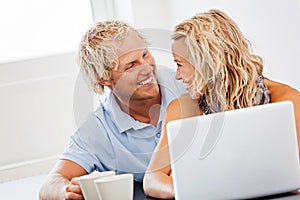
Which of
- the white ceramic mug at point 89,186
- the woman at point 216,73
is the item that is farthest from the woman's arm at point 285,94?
the white ceramic mug at point 89,186

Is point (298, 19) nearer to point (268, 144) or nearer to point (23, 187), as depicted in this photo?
point (268, 144)

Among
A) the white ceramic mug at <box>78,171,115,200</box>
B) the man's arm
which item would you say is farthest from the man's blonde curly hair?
the white ceramic mug at <box>78,171,115,200</box>

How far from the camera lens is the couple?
178cm

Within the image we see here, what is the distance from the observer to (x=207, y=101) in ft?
5.92

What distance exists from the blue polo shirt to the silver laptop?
2.43 ft

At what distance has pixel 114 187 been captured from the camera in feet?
4.69

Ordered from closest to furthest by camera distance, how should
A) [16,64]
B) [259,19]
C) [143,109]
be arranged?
[143,109] → [259,19] → [16,64]

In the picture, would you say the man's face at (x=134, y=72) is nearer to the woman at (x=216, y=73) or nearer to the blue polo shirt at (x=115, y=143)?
the blue polo shirt at (x=115, y=143)

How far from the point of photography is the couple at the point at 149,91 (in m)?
1.78

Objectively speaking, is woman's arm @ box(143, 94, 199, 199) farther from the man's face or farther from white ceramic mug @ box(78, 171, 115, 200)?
the man's face

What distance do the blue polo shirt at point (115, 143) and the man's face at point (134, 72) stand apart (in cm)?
9

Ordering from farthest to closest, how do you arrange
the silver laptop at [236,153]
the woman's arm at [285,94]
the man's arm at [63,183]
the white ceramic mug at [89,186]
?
the woman's arm at [285,94]
the man's arm at [63,183]
the white ceramic mug at [89,186]
the silver laptop at [236,153]

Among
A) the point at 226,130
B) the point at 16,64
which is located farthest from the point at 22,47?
the point at 226,130

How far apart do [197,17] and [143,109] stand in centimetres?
48
